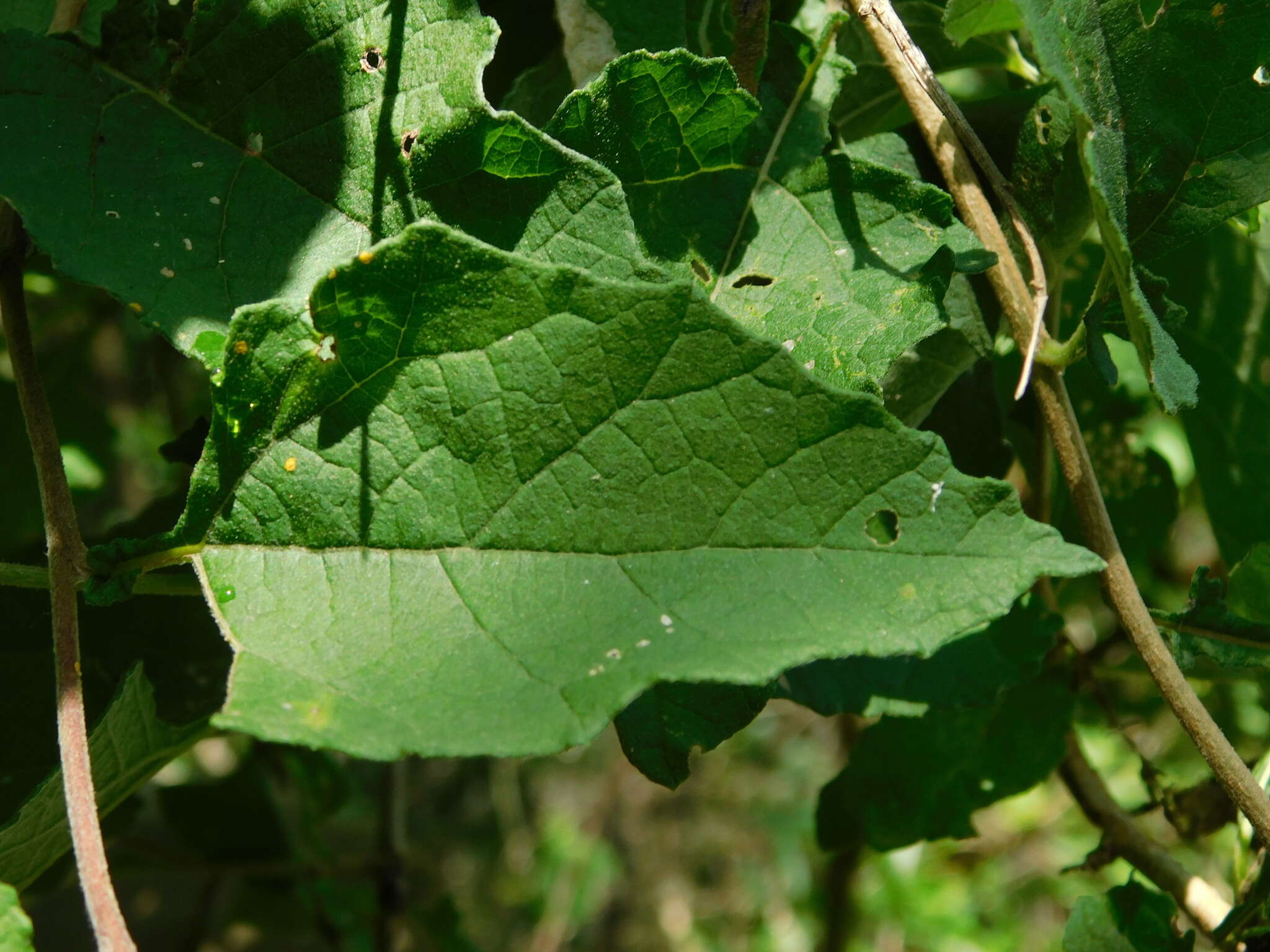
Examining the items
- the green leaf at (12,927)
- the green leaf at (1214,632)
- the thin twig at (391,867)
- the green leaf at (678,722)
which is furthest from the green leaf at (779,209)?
the thin twig at (391,867)

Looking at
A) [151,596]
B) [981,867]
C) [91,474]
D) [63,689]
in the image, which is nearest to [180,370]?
[91,474]

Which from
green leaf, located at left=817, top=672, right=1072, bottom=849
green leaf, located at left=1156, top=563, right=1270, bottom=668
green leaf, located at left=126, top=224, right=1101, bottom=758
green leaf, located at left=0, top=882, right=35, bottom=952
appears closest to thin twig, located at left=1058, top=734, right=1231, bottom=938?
green leaf, located at left=817, top=672, right=1072, bottom=849

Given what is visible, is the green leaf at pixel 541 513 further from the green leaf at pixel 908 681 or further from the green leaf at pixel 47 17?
the green leaf at pixel 47 17

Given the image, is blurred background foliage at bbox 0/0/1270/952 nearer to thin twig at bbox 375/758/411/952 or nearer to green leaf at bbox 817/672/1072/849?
thin twig at bbox 375/758/411/952

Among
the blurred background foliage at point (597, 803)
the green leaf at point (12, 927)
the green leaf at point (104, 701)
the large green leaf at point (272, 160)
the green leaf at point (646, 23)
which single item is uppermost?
the green leaf at point (646, 23)

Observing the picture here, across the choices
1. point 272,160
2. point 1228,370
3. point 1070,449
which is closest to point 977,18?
point 1070,449

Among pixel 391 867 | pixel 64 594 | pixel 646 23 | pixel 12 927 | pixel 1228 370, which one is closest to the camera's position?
pixel 12 927

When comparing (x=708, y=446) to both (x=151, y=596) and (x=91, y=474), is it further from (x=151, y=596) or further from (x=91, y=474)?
(x=91, y=474)

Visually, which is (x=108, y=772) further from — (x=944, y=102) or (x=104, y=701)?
(x=944, y=102)
